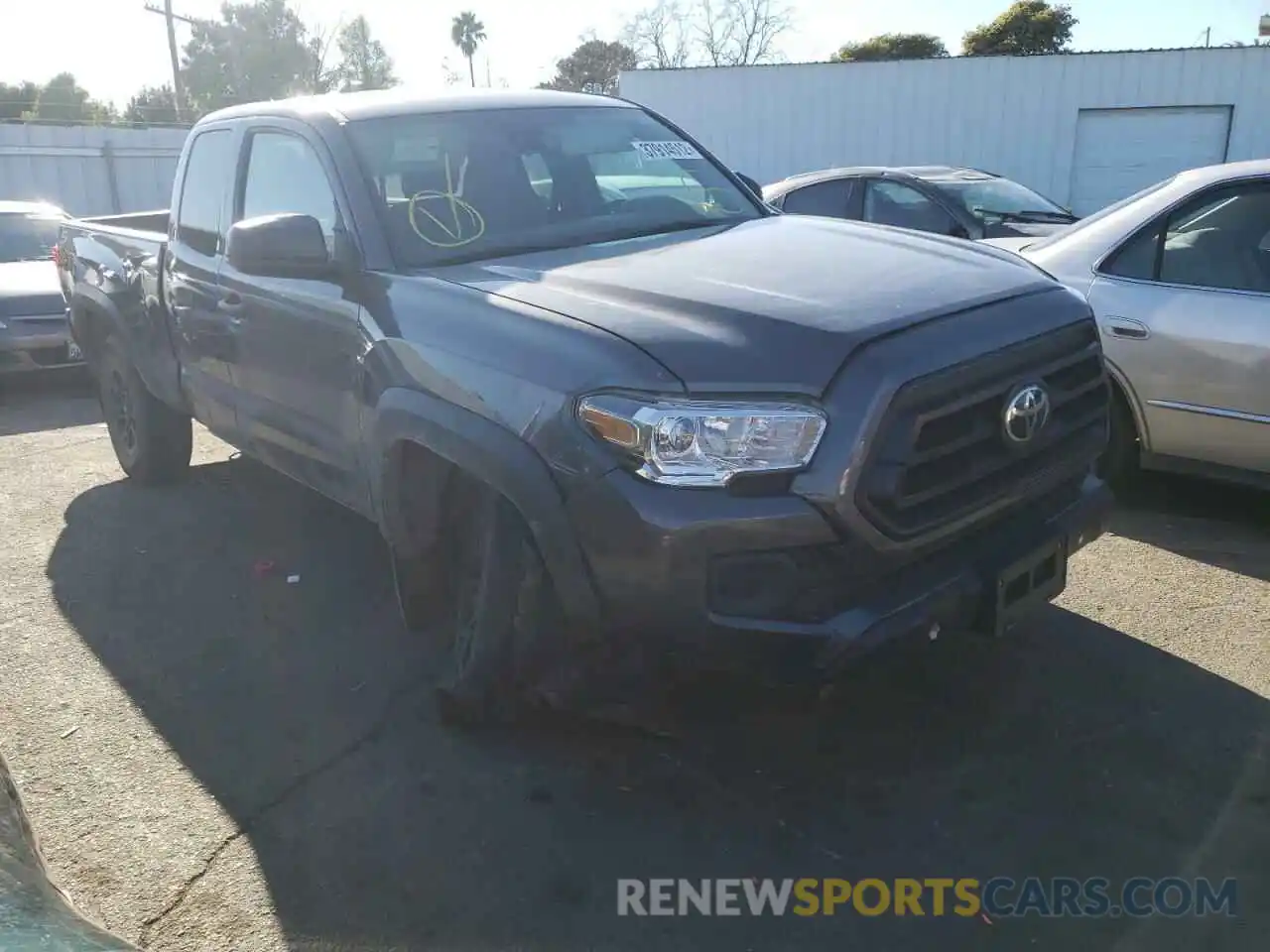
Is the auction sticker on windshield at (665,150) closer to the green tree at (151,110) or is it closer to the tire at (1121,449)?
the tire at (1121,449)

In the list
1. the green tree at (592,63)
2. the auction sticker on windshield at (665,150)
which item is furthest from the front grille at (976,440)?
the green tree at (592,63)

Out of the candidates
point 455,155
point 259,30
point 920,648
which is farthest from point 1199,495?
point 259,30

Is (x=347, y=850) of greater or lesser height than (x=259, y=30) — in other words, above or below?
below

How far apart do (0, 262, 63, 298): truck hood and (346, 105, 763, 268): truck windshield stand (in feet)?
20.3

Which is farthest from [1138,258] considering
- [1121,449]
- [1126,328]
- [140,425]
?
[140,425]

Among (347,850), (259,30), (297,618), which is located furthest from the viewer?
(259,30)

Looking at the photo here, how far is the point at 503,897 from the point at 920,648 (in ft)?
3.95

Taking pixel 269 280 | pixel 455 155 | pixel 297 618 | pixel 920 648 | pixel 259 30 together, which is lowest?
pixel 297 618

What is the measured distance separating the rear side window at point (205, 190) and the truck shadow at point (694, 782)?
172 centimetres

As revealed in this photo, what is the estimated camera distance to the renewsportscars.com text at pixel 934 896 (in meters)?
2.62

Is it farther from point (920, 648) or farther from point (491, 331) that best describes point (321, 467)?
point (920, 648)

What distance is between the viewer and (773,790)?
313cm

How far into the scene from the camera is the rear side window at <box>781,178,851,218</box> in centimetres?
907

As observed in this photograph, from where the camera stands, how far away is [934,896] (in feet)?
8.81
